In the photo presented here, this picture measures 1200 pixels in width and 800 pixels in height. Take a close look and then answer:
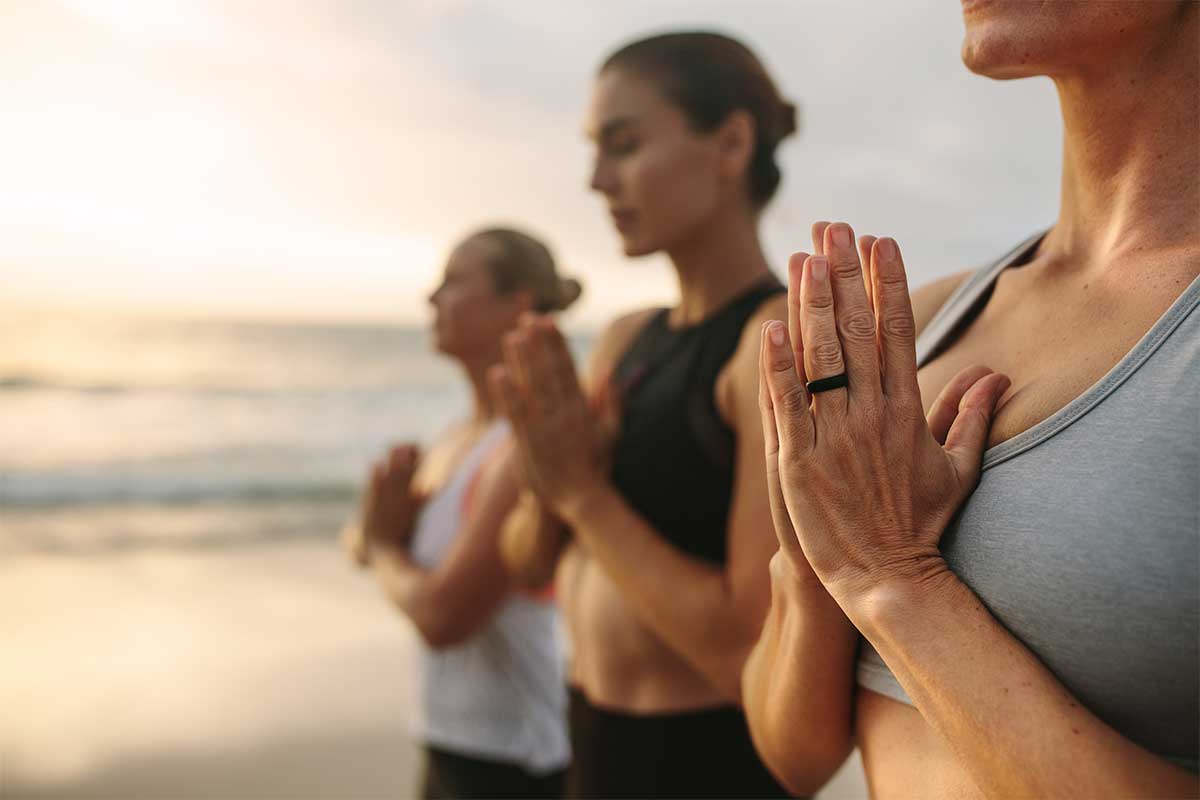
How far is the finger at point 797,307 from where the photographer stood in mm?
984

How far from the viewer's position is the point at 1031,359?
43.1 inches

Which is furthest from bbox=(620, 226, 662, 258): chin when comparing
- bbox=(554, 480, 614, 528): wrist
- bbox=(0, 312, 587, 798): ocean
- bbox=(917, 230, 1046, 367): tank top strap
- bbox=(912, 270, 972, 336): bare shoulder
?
bbox=(0, 312, 587, 798): ocean

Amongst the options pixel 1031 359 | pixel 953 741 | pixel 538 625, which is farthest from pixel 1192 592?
pixel 538 625

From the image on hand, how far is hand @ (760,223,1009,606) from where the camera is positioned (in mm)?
954

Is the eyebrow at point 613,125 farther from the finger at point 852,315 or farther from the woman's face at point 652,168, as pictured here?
the finger at point 852,315

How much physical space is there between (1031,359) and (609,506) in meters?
0.96

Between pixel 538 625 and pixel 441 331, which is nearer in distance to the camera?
pixel 538 625

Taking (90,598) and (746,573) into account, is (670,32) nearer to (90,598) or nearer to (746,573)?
(746,573)

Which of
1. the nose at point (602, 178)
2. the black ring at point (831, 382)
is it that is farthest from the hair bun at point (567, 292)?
the black ring at point (831, 382)

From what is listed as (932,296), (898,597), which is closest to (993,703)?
(898,597)

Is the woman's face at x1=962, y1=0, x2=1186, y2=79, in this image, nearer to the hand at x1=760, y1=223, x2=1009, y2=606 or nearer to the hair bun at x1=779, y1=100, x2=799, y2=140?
the hand at x1=760, y1=223, x2=1009, y2=606

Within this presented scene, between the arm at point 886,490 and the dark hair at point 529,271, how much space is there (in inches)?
93.1

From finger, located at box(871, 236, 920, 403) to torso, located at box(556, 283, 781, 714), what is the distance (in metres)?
0.83

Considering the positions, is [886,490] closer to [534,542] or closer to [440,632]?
[534,542]
